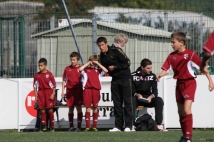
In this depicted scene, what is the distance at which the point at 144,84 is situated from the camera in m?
17.2

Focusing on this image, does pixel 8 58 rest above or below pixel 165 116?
above

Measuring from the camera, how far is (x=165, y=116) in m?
17.6

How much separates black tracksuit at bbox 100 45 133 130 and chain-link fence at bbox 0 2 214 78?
175 cm

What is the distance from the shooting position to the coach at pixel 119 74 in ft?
52.5

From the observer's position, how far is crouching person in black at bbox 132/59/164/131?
17.0m

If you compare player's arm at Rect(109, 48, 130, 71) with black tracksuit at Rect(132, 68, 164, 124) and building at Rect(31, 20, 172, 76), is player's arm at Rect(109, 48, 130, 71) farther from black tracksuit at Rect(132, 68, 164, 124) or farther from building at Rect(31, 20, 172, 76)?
building at Rect(31, 20, 172, 76)

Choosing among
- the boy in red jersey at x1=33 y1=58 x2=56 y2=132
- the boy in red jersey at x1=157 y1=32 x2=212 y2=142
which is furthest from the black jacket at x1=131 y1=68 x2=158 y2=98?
the boy in red jersey at x1=157 y1=32 x2=212 y2=142

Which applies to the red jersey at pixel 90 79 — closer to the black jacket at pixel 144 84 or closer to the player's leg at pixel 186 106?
the black jacket at pixel 144 84

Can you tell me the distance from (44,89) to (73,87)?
71 centimetres

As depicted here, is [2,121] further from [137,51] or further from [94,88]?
[137,51]

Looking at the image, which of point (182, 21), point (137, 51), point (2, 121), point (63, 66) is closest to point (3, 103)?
point (2, 121)

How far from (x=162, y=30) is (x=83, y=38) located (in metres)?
2.26

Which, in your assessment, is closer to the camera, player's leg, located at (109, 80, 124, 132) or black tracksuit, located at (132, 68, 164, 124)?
player's leg, located at (109, 80, 124, 132)

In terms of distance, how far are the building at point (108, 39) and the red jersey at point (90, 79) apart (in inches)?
46.0
